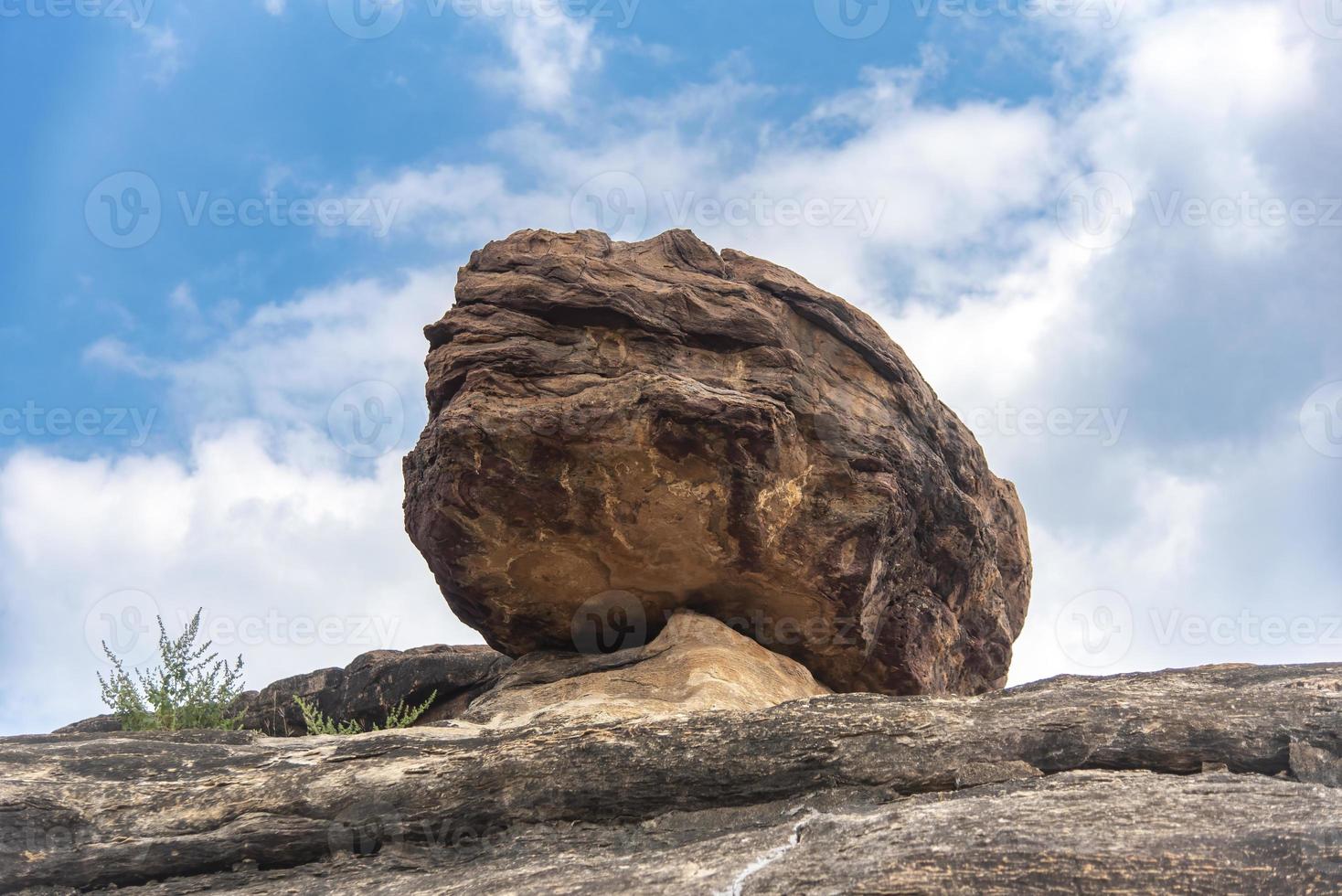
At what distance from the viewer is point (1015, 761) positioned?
26.5ft

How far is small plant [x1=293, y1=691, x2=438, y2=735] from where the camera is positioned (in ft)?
43.5

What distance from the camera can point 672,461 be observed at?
11.6m

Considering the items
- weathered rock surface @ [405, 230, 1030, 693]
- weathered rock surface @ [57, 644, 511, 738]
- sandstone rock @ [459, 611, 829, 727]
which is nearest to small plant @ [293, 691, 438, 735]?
weathered rock surface @ [57, 644, 511, 738]

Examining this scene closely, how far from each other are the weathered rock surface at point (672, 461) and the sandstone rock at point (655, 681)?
47 centimetres

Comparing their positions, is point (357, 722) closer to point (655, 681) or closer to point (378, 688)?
point (378, 688)

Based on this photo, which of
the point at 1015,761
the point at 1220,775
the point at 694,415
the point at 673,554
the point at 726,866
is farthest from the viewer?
the point at 673,554

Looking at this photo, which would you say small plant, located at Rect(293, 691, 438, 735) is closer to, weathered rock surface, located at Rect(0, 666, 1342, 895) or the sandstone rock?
the sandstone rock

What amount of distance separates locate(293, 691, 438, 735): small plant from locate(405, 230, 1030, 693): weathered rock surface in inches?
59.5

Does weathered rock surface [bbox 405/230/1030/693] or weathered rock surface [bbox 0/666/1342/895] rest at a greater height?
weathered rock surface [bbox 405/230/1030/693]

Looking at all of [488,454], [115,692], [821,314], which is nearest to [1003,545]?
[821,314]

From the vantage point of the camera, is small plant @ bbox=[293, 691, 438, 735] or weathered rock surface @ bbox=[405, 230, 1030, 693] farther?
small plant @ bbox=[293, 691, 438, 735]

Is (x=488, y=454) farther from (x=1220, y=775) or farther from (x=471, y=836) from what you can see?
(x=1220, y=775)

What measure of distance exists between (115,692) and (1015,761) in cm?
996

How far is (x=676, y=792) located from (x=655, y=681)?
2.93 m
